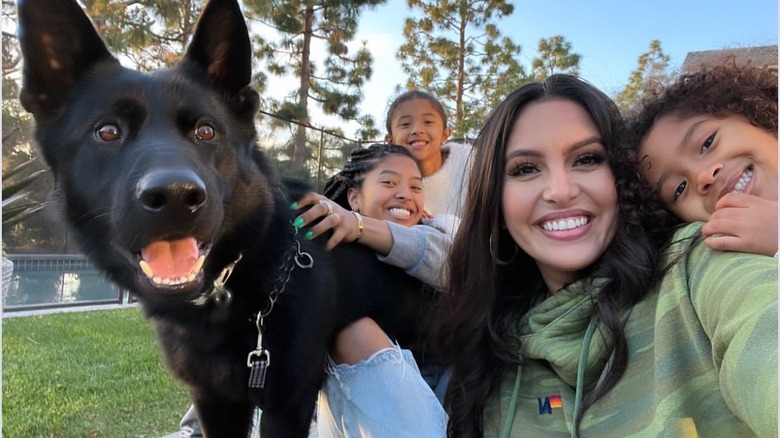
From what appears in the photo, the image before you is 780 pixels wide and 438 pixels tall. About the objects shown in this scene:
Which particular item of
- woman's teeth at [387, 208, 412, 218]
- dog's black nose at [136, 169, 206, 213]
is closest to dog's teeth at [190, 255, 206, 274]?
dog's black nose at [136, 169, 206, 213]

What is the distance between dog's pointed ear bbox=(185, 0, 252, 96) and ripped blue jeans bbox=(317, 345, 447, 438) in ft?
3.29

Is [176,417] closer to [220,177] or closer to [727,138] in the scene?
[220,177]

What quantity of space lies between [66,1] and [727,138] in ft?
5.76

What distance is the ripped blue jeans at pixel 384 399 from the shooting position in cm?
172

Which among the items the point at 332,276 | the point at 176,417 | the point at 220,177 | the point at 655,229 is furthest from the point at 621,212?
the point at 176,417

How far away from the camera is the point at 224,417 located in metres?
1.78

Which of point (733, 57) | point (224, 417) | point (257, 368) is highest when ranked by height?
point (733, 57)

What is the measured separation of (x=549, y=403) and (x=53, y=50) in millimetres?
1678

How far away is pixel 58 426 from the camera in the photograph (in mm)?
3264

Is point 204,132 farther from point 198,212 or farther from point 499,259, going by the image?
point 499,259

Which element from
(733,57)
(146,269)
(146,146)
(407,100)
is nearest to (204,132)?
(146,146)

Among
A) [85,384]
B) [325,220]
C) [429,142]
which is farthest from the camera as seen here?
[85,384]

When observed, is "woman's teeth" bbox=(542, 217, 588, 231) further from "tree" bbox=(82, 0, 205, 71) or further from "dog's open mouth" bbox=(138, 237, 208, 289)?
"tree" bbox=(82, 0, 205, 71)

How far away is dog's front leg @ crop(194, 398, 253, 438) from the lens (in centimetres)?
175
